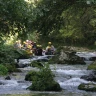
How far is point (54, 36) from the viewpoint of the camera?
4847 centimetres

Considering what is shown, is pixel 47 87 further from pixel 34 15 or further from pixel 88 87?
pixel 34 15

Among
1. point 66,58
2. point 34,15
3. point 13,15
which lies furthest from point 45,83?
point 66,58

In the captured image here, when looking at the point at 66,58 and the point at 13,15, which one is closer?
the point at 13,15

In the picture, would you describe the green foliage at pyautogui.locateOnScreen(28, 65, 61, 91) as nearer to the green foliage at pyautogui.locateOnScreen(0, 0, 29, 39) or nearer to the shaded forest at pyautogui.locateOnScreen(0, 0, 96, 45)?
the shaded forest at pyautogui.locateOnScreen(0, 0, 96, 45)

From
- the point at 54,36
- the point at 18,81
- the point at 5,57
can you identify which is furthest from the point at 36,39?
the point at 5,57

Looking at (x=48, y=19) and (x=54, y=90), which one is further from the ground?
(x=48, y=19)

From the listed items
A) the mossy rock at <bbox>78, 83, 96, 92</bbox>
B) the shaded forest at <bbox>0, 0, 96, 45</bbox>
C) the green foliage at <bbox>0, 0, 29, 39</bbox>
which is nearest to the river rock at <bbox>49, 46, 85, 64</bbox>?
the shaded forest at <bbox>0, 0, 96, 45</bbox>

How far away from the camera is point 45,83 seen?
14.0 meters

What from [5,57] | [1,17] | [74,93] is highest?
[1,17]

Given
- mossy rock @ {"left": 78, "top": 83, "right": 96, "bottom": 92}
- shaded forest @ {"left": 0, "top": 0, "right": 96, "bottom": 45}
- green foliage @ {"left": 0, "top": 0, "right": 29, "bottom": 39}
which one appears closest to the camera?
green foliage @ {"left": 0, "top": 0, "right": 29, "bottom": 39}

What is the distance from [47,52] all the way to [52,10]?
19.2 metres

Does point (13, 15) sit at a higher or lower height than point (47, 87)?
higher

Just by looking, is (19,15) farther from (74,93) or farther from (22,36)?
(74,93)

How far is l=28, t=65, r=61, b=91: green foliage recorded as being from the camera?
13.9 metres
